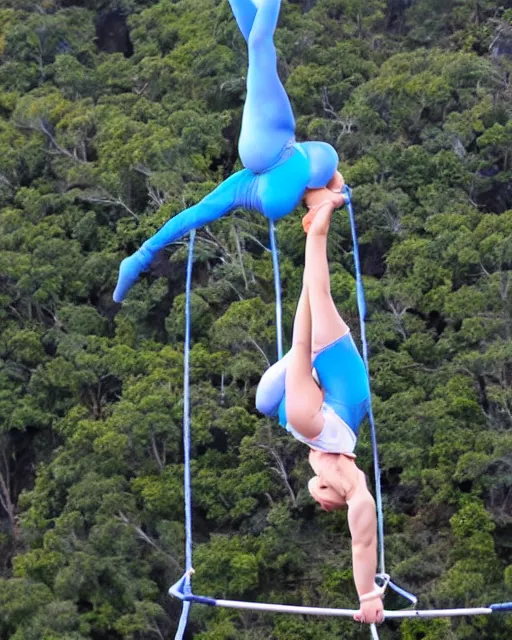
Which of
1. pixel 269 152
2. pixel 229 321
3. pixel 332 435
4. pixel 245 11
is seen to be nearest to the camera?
pixel 332 435

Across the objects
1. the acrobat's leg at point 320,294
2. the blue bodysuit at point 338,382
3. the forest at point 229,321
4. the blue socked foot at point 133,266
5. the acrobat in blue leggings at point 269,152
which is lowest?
the forest at point 229,321

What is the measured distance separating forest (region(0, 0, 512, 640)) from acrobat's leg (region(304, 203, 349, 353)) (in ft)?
23.9

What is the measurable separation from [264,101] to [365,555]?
234 centimetres

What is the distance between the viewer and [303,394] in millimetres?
7375

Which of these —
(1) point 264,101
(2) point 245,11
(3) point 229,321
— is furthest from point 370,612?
(3) point 229,321

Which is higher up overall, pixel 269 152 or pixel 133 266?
pixel 269 152

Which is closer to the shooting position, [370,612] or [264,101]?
[370,612]

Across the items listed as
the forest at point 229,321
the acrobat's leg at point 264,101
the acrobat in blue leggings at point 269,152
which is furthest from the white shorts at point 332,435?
the forest at point 229,321

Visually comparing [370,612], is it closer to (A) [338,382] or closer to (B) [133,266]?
(A) [338,382]

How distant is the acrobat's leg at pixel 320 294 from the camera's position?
7383mm

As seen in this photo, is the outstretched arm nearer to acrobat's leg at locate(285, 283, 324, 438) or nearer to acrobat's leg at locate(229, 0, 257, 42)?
acrobat's leg at locate(285, 283, 324, 438)

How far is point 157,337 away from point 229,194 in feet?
34.6

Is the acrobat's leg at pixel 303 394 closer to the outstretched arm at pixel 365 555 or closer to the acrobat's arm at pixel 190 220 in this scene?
the outstretched arm at pixel 365 555

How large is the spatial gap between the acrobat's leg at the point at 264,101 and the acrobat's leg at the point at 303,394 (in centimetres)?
97
